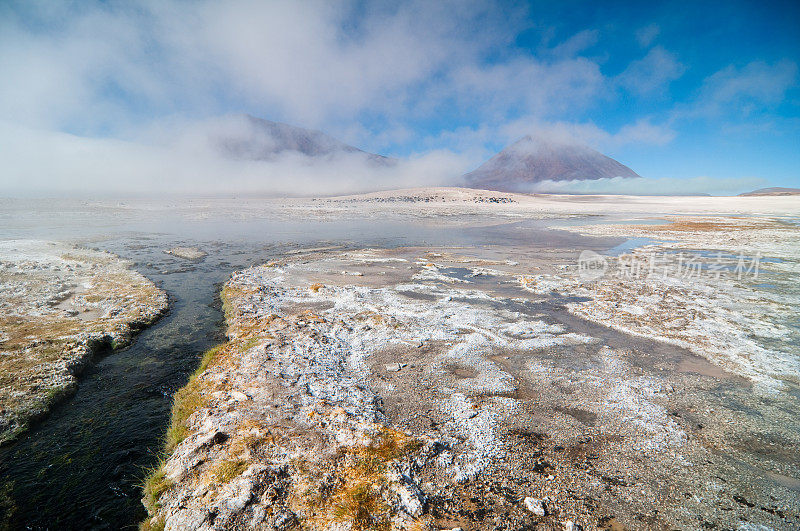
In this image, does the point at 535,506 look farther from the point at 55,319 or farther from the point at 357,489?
the point at 55,319

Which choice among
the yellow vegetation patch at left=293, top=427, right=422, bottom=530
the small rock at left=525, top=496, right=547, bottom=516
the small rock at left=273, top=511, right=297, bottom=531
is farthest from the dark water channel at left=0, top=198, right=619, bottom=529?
the small rock at left=525, top=496, right=547, bottom=516

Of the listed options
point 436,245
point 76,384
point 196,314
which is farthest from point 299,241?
point 76,384

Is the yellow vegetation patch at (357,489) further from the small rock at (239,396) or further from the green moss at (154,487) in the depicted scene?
the small rock at (239,396)

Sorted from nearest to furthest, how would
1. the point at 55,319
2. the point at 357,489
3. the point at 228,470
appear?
the point at 357,489, the point at 228,470, the point at 55,319

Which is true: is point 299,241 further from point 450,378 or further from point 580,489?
point 580,489

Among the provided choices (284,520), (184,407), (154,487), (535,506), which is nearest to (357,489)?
(284,520)

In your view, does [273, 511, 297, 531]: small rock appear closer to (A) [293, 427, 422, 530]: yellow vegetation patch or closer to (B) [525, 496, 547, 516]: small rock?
(A) [293, 427, 422, 530]: yellow vegetation patch
